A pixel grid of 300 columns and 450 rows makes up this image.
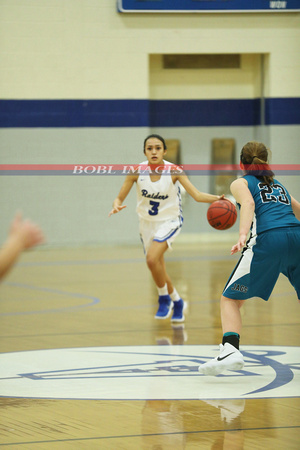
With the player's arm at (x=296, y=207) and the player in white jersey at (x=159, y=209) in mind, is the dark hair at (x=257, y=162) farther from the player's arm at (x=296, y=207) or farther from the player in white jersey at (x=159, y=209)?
the player in white jersey at (x=159, y=209)

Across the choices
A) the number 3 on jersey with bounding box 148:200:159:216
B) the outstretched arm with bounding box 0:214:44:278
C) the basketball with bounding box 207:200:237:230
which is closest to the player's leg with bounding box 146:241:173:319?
the number 3 on jersey with bounding box 148:200:159:216

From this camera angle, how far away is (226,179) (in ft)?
60.1

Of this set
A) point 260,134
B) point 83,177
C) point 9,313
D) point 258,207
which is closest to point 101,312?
point 9,313

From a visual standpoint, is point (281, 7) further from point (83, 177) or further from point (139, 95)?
point (83, 177)

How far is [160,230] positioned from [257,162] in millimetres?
2912

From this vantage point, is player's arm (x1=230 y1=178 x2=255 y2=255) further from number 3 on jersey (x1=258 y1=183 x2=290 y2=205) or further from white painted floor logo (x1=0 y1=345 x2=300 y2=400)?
white painted floor logo (x1=0 y1=345 x2=300 y2=400)

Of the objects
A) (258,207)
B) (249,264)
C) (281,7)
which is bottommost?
(249,264)

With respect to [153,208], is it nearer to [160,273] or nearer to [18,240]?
[160,273]

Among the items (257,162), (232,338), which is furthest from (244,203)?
(232,338)

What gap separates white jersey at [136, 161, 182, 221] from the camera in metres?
8.52

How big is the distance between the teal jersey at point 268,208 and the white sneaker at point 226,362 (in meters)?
0.78

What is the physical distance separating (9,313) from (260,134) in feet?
33.9

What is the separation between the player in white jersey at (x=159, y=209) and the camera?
8.27 metres

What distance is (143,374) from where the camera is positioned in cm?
574
